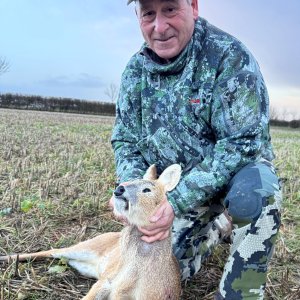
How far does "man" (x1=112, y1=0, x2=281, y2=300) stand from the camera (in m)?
3.52

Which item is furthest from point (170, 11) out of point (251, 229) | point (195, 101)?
point (251, 229)

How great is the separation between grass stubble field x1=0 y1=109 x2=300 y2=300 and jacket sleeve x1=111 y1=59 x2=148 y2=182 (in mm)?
1114

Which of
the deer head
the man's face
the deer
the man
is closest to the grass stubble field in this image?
the deer

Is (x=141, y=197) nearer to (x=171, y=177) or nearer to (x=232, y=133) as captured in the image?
(x=171, y=177)

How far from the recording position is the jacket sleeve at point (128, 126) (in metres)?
4.50

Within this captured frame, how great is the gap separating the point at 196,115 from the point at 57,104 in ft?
150

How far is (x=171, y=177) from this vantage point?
140 inches

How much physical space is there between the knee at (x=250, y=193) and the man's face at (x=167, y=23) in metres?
1.20

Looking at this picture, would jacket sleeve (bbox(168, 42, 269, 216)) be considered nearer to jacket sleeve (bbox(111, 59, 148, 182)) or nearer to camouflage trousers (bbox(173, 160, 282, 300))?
camouflage trousers (bbox(173, 160, 282, 300))

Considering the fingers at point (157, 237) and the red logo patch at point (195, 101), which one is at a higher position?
the red logo patch at point (195, 101)

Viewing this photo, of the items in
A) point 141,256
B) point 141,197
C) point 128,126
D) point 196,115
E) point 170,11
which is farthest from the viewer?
point 128,126

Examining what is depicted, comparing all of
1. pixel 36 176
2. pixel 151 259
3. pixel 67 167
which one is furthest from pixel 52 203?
pixel 151 259

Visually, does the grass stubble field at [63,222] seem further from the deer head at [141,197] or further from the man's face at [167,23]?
the man's face at [167,23]

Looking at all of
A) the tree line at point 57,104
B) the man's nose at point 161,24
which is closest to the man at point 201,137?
the man's nose at point 161,24
